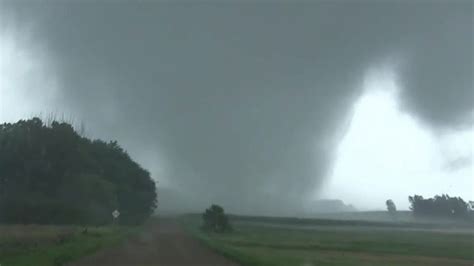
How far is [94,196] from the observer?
9169 centimetres

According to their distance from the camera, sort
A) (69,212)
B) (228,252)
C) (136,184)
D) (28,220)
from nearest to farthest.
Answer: (228,252) → (28,220) → (69,212) → (136,184)

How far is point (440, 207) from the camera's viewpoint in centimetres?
16225

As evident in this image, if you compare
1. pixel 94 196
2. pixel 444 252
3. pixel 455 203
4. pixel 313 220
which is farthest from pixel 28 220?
pixel 455 203

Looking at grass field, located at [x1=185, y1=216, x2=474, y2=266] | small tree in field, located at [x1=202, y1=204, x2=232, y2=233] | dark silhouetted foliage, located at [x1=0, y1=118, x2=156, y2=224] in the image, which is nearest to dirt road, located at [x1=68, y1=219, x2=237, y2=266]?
grass field, located at [x1=185, y1=216, x2=474, y2=266]

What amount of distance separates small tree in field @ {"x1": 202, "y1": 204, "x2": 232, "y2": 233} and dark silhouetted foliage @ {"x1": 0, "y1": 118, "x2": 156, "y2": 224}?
18.9 m

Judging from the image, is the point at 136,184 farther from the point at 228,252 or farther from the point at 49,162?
the point at 228,252

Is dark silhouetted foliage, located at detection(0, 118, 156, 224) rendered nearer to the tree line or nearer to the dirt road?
the dirt road

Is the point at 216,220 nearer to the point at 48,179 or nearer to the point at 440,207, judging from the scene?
the point at 48,179

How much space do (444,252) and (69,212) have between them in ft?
172

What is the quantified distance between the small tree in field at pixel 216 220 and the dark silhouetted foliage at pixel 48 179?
1887cm

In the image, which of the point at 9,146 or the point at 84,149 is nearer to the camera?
the point at 9,146

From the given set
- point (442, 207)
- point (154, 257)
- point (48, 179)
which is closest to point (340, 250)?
point (154, 257)

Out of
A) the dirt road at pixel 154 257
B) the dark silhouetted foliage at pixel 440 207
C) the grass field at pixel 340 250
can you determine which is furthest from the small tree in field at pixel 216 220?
the dark silhouetted foliage at pixel 440 207

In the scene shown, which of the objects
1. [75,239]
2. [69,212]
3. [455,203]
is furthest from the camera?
[455,203]
